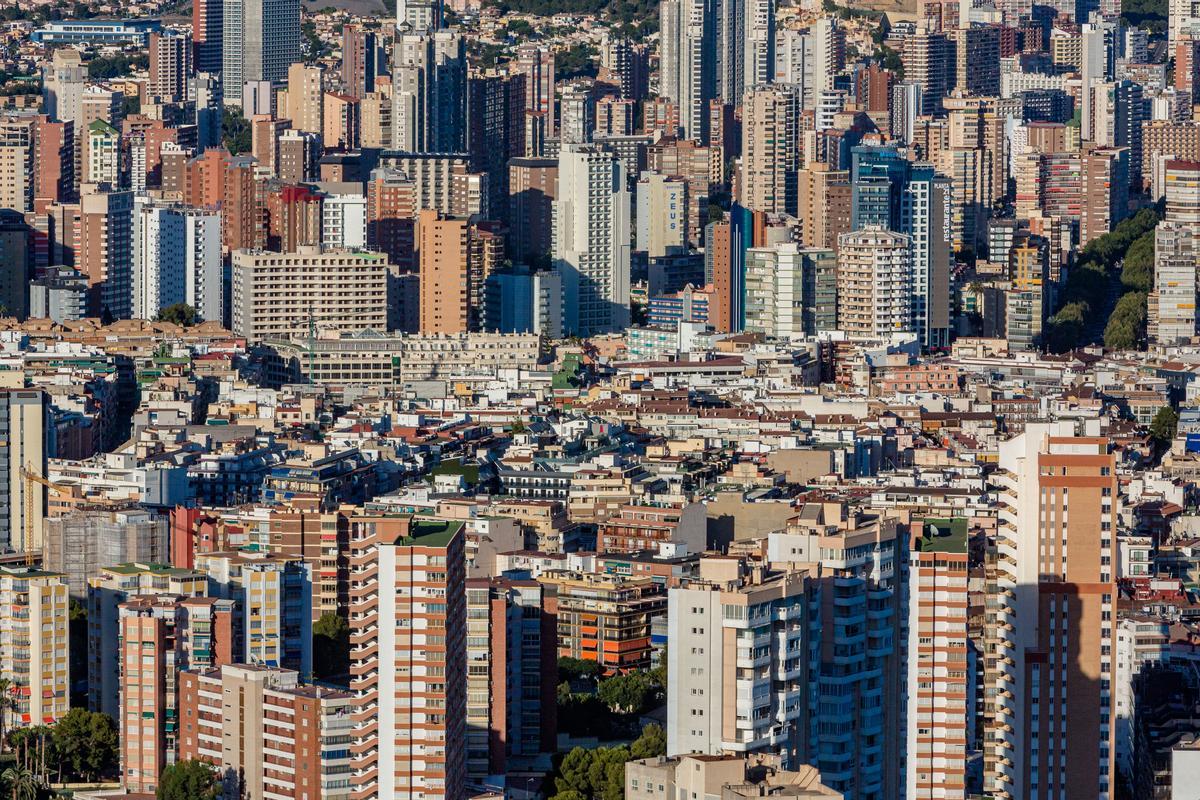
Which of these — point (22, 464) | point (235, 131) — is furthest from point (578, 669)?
point (235, 131)

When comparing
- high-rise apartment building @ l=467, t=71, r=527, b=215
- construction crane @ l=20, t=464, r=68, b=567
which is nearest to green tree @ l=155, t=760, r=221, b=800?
construction crane @ l=20, t=464, r=68, b=567

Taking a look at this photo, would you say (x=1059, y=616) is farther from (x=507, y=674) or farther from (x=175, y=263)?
(x=175, y=263)

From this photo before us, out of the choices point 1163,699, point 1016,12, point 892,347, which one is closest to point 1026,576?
point 1163,699

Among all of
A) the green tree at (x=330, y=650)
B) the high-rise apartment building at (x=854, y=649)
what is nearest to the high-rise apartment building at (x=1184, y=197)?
the green tree at (x=330, y=650)

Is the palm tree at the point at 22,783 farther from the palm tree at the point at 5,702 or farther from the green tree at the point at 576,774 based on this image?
the green tree at the point at 576,774

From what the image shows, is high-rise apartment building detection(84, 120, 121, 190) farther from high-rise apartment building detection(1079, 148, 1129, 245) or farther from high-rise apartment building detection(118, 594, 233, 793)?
high-rise apartment building detection(118, 594, 233, 793)

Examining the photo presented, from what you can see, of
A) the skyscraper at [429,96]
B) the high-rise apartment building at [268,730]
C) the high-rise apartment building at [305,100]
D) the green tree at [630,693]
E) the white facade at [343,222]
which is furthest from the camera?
the high-rise apartment building at [305,100]
